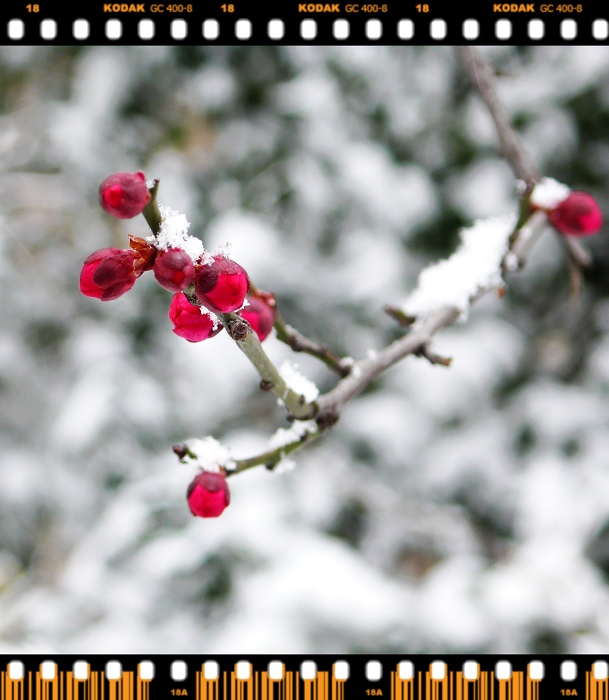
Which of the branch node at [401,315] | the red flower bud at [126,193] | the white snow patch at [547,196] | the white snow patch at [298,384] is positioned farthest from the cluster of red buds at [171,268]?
the white snow patch at [547,196]

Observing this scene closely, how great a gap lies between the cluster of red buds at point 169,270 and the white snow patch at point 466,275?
1.32 feet

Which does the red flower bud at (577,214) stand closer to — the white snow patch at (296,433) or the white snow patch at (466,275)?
the white snow patch at (466,275)

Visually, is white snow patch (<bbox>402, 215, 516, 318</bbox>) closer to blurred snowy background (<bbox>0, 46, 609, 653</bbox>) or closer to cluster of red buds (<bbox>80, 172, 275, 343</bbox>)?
cluster of red buds (<bbox>80, 172, 275, 343</bbox>)

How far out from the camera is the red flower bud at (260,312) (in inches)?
24.9

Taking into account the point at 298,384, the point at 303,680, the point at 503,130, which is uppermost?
the point at 503,130

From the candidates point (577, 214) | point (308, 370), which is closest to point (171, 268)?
point (577, 214)

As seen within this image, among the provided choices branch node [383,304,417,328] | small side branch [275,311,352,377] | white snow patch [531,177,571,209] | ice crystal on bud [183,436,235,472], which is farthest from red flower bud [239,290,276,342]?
white snow patch [531,177,571,209]

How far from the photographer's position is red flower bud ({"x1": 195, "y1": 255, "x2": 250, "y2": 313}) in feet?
1.37

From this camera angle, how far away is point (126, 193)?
41 centimetres

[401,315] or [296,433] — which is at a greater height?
[401,315]

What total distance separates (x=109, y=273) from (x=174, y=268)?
0.21 feet

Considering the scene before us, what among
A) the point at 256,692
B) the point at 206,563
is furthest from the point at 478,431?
the point at 256,692
